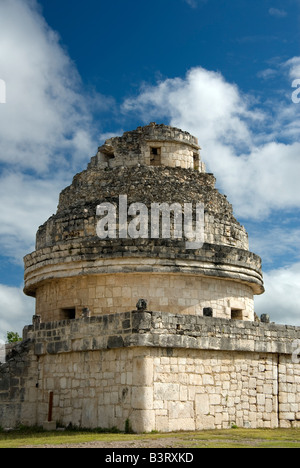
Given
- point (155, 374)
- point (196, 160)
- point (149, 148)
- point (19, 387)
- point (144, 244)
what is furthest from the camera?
point (196, 160)

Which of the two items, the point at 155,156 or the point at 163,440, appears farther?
the point at 155,156

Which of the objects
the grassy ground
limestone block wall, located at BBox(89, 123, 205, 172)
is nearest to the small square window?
the grassy ground

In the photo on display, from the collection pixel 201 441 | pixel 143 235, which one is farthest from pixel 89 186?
pixel 201 441

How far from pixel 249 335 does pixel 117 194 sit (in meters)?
6.69

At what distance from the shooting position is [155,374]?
14.7m

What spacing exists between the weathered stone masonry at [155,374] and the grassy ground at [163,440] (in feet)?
2.34

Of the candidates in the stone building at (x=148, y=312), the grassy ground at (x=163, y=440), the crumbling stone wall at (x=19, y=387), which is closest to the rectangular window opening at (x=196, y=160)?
the stone building at (x=148, y=312)

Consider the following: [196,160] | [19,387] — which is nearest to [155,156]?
[196,160]

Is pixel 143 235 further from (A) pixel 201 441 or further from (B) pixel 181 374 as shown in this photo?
(A) pixel 201 441

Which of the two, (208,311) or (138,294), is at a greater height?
(138,294)

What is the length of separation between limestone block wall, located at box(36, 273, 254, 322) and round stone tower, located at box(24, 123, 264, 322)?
3cm

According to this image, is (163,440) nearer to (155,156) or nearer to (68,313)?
(68,313)
